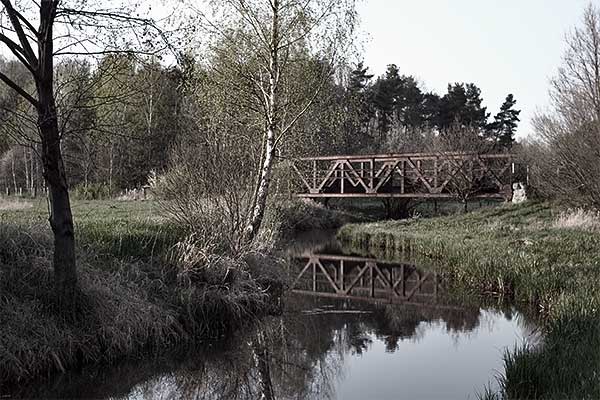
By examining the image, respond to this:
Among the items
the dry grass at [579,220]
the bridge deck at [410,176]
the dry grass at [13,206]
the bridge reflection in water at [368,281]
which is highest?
the bridge deck at [410,176]

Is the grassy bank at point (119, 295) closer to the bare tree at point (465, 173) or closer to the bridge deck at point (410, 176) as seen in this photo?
the bridge deck at point (410, 176)

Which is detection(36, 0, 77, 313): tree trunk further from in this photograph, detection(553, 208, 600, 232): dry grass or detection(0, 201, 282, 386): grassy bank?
detection(553, 208, 600, 232): dry grass

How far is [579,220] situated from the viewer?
57.5ft

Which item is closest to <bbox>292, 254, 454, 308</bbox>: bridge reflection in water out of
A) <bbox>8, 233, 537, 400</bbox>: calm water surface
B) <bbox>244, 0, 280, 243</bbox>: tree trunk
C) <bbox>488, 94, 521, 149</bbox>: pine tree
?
<bbox>8, 233, 537, 400</bbox>: calm water surface

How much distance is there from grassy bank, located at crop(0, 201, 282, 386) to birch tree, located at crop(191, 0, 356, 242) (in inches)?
122

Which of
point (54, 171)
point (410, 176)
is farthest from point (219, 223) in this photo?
point (410, 176)

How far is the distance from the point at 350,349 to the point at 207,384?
239 cm

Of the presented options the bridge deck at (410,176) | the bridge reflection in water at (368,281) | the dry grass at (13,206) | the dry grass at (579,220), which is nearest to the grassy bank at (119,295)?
the bridge reflection in water at (368,281)

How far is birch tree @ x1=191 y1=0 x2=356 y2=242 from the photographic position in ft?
43.8

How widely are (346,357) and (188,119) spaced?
18.7 meters

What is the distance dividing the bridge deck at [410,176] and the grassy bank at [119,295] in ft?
39.5

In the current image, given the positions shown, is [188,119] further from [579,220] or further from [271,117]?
[579,220]

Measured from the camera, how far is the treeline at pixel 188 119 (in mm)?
7711

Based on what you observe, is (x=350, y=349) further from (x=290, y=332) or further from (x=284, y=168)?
(x=284, y=168)
